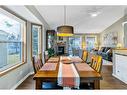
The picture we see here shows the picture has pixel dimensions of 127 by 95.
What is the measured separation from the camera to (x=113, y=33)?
1155cm

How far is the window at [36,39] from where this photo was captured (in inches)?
252

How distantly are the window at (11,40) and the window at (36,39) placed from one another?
986mm

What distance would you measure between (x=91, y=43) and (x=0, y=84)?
1230 centimetres

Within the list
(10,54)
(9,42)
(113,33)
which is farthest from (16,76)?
(113,33)

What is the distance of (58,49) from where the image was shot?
37.9ft

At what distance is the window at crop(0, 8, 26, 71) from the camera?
372 cm

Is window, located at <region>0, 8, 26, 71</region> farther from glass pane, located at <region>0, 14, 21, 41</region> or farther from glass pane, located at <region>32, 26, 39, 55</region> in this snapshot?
glass pane, located at <region>32, 26, 39, 55</region>

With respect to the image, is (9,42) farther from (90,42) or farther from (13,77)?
(90,42)

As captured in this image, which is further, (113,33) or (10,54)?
(113,33)

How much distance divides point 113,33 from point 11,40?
8784mm
